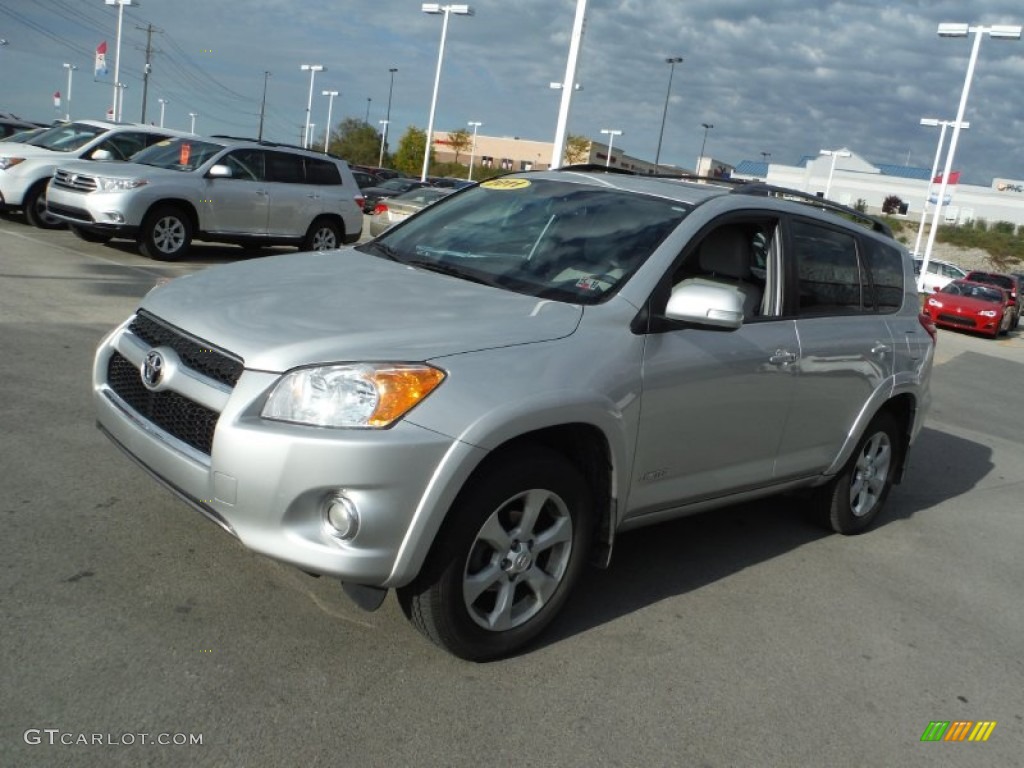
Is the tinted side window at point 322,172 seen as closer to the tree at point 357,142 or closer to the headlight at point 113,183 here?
the headlight at point 113,183

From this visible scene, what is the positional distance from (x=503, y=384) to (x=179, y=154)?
11777 mm

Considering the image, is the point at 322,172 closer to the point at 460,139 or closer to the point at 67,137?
the point at 67,137

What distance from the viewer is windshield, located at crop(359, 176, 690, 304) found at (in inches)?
151

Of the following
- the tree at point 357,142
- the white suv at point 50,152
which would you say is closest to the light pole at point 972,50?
the white suv at point 50,152

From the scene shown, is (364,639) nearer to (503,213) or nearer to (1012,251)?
(503,213)

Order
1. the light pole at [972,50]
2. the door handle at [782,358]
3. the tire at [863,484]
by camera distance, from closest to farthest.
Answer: the door handle at [782,358] → the tire at [863,484] → the light pole at [972,50]

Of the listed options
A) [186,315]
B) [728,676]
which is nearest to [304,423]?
[186,315]

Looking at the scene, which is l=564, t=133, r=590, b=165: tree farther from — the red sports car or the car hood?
the car hood

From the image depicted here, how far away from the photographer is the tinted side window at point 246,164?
533 inches

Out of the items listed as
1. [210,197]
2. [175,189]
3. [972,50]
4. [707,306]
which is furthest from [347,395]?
[972,50]

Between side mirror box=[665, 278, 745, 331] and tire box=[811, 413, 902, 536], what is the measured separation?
1.99 meters

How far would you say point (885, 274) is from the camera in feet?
17.8

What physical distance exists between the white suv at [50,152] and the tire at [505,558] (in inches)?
515

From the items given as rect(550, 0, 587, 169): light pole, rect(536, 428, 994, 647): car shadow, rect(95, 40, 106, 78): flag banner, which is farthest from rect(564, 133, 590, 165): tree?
rect(536, 428, 994, 647): car shadow
